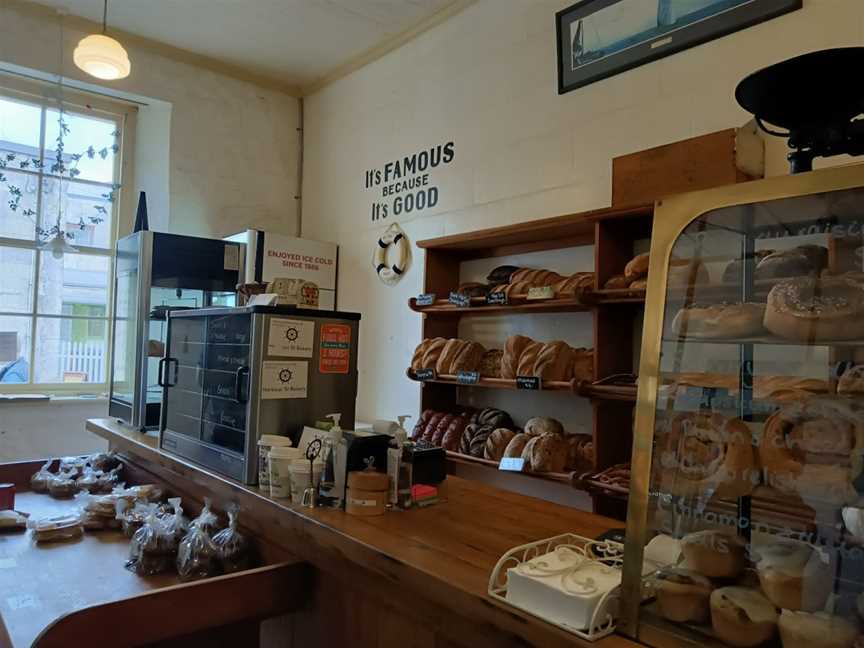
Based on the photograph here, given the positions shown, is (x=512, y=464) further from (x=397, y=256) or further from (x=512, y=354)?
(x=397, y=256)

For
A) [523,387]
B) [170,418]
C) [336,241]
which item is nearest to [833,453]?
[523,387]

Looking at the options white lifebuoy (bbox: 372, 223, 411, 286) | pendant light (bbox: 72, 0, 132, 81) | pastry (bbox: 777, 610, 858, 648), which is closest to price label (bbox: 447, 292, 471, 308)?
white lifebuoy (bbox: 372, 223, 411, 286)

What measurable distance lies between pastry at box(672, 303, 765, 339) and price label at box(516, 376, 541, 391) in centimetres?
164

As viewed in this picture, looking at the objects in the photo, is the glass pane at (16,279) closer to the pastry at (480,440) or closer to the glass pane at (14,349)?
the glass pane at (14,349)

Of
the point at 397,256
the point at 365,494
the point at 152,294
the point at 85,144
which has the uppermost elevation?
the point at 85,144

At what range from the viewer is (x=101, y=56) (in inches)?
118

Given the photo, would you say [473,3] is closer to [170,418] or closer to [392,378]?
[392,378]

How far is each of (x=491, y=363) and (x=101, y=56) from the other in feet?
7.75

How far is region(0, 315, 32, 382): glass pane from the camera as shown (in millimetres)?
4023

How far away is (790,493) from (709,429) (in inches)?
5.2

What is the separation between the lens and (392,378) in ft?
12.9

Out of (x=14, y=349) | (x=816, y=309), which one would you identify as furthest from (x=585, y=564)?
(x=14, y=349)

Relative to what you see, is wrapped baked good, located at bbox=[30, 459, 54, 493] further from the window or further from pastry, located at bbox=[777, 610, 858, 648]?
pastry, located at bbox=[777, 610, 858, 648]

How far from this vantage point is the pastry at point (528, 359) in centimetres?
268
